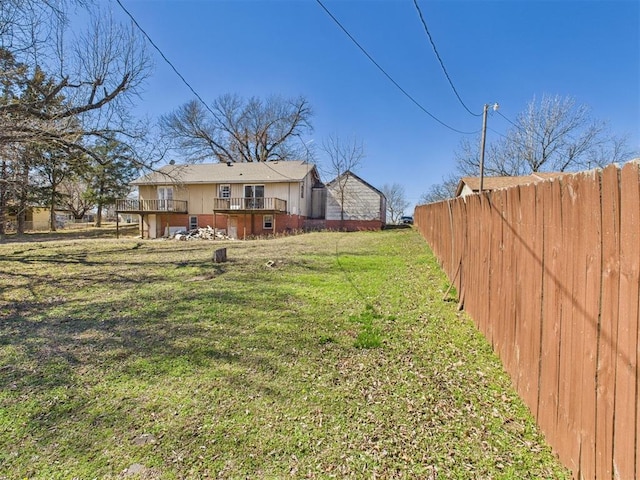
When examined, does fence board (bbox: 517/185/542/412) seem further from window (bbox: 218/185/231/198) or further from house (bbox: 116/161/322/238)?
window (bbox: 218/185/231/198)

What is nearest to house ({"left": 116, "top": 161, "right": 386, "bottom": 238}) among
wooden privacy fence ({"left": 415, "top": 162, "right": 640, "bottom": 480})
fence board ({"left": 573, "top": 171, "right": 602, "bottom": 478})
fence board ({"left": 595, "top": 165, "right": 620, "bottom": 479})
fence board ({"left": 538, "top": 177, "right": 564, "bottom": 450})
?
wooden privacy fence ({"left": 415, "top": 162, "right": 640, "bottom": 480})

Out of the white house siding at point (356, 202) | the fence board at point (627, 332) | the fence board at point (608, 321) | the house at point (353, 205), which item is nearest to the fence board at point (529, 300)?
the fence board at point (608, 321)

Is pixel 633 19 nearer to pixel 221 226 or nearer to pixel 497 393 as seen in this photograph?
pixel 497 393

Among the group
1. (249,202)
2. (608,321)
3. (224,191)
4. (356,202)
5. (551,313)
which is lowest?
(551,313)

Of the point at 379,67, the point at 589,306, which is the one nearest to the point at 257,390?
the point at 589,306

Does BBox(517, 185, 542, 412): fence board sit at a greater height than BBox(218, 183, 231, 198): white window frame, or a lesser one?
lesser

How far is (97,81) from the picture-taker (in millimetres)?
10328

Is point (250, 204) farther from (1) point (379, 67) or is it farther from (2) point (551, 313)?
(2) point (551, 313)

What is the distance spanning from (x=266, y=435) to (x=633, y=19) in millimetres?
13927

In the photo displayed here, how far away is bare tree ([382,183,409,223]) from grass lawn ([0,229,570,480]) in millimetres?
52632

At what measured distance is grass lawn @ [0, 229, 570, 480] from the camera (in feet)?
7.11

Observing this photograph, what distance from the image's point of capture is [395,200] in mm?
57344

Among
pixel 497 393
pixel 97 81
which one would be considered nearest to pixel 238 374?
pixel 497 393

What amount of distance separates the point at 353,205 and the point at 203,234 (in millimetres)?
11450
